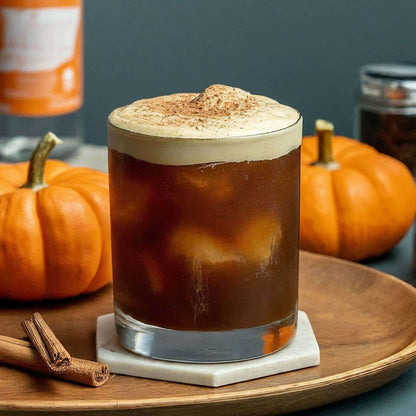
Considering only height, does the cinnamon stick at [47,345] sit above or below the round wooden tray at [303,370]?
above

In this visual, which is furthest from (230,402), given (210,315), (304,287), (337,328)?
(304,287)

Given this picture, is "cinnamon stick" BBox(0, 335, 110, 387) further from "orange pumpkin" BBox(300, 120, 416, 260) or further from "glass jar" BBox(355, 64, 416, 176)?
"glass jar" BBox(355, 64, 416, 176)

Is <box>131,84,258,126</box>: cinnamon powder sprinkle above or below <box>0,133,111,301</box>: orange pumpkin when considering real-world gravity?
above

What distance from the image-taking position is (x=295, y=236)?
31.8 inches

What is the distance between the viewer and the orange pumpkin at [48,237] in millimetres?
947

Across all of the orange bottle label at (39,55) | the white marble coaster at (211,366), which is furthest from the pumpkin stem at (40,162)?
the orange bottle label at (39,55)

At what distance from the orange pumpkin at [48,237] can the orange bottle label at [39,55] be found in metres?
0.57

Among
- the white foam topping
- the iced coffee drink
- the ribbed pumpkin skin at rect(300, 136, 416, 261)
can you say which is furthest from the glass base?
the ribbed pumpkin skin at rect(300, 136, 416, 261)

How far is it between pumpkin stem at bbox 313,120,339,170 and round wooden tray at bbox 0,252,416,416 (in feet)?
0.73

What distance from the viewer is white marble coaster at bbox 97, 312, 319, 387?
75 centimetres

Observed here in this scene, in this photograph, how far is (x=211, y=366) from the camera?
756 millimetres

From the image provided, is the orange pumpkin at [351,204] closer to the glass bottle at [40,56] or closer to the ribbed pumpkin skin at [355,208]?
the ribbed pumpkin skin at [355,208]

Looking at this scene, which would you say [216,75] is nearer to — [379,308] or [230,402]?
[379,308]

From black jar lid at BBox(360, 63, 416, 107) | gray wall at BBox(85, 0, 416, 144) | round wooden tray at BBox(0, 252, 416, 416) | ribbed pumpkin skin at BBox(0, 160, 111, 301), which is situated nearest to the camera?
round wooden tray at BBox(0, 252, 416, 416)
